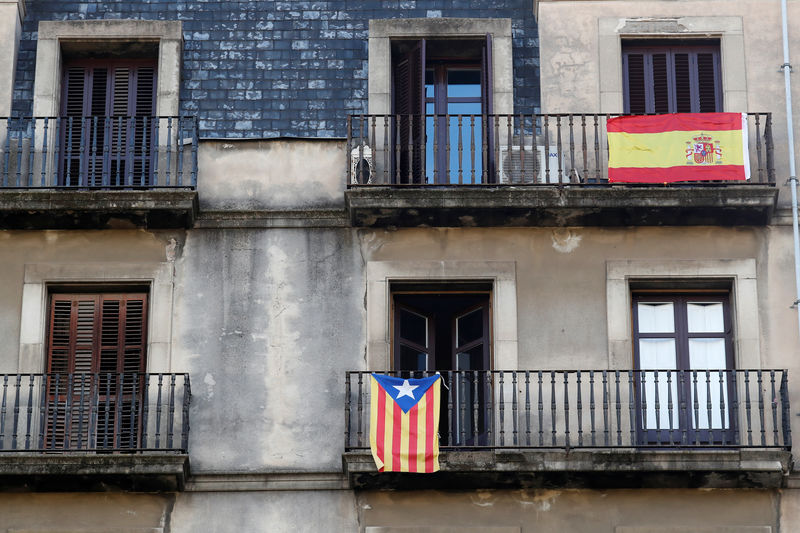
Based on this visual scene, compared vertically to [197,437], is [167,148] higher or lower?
higher

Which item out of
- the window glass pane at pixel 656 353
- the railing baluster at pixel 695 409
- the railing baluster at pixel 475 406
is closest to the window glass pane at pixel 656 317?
the window glass pane at pixel 656 353

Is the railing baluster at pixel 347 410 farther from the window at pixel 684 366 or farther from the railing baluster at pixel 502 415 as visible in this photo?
the window at pixel 684 366

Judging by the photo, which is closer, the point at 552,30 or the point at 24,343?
the point at 24,343

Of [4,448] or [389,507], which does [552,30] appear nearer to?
[389,507]

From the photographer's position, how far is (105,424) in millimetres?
25422

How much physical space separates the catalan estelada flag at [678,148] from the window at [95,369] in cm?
712

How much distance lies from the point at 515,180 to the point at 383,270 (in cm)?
237

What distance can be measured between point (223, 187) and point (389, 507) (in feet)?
17.5

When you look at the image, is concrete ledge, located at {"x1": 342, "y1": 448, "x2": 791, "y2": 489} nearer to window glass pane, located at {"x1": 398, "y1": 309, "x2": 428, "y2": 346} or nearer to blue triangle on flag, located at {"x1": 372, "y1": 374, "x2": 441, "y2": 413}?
blue triangle on flag, located at {"x1": 372, "y1": 374, "x2": 441, "y2": 413}

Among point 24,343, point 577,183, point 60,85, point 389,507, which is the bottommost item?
point 389,507

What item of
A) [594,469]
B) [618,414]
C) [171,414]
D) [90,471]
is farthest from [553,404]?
[90,471]

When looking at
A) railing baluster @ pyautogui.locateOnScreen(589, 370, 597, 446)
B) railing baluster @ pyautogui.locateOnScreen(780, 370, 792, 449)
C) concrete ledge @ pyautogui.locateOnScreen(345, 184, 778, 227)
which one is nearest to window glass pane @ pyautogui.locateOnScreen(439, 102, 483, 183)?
concrete ledge @ pyautogui.locateOnScreen(345, 184, 778, 227)

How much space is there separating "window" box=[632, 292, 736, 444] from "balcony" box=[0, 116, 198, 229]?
6692 mm

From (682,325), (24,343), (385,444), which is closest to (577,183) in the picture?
(682,325)
